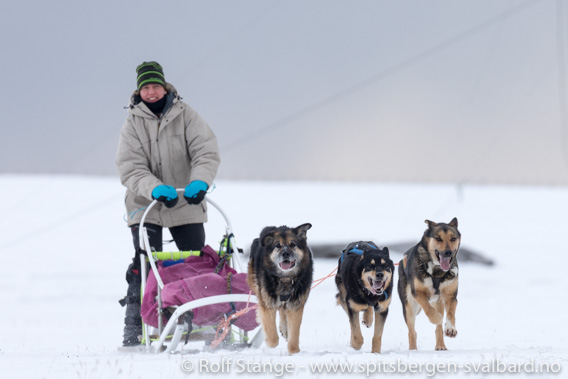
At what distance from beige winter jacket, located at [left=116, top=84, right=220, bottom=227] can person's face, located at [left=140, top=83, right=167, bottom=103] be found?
0.05m

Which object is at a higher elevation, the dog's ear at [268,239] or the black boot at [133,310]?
the dog's ear at [268,239]

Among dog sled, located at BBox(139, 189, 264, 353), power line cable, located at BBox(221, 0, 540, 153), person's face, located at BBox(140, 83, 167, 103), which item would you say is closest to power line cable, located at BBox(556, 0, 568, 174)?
power line cable, located at BBox(221, 0, 540, 153)

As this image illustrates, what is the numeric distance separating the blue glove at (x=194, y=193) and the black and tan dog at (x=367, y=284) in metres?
0.80

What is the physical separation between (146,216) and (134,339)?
0.70 m

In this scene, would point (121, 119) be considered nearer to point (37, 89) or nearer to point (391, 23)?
point (37, 89)

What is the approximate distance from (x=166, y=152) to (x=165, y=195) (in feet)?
1.46

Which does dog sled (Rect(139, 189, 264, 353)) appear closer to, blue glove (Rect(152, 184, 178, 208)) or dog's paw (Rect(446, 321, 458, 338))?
blue glove (Rect(152, 184, 178, 208))

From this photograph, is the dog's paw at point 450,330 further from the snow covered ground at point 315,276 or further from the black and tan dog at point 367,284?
the black and tan dog at point 367,284

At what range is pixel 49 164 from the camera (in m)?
9.89

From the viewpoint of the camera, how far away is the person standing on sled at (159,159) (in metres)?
4.09

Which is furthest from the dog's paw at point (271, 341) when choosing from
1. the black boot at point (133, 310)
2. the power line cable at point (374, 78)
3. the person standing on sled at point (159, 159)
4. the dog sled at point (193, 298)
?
the power line cable at point (374, 78)

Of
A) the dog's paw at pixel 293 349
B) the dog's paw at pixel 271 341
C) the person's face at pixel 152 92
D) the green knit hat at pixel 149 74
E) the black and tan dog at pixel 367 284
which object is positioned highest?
the green knit hat at pixel 149 74

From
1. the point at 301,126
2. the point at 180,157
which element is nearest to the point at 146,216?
Result: the point at 180,157

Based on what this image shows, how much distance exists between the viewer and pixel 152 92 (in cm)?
410
